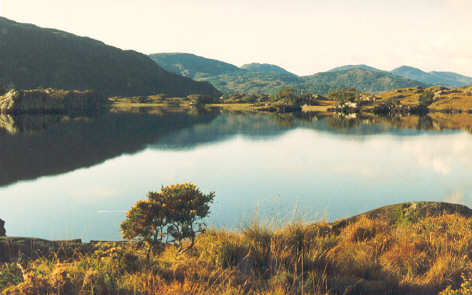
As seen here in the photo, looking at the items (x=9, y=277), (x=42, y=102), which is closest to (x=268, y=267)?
(x=9, y=277)

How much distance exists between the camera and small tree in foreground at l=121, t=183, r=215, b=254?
6938 millimetres

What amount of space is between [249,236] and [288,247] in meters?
1.04

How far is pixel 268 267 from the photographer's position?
6.89 metres

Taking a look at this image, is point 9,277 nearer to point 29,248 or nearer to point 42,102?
point 29,248

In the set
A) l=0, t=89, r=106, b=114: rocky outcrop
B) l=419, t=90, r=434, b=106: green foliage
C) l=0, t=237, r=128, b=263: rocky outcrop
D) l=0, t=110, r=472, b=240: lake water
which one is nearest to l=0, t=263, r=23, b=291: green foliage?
l=0, t=237, r=128, b=263: rocky outcrop

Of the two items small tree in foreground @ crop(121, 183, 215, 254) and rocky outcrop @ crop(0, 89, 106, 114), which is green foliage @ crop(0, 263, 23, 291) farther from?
rocky outcrop @ crop(0, 89, 106, 114)

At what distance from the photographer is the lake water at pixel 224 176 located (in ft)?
56.4

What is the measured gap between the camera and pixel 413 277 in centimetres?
661

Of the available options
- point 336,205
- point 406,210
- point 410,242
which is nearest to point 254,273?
point 410,242

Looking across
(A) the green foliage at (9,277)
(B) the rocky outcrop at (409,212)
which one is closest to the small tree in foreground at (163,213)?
(A) the green foliage at (9,277)

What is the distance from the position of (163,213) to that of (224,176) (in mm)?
19159

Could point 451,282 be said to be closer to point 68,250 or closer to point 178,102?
point 68,250

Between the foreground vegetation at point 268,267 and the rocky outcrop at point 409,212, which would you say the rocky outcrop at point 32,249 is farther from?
the rocky outcrop at point 409,212

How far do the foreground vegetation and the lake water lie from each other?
2.79 m
